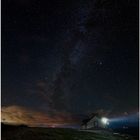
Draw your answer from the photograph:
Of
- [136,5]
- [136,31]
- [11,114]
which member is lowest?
[11,114]

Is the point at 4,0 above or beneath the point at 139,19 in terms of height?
above

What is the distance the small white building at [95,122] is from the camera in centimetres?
4487

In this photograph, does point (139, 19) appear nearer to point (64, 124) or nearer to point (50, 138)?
point (50, 138)

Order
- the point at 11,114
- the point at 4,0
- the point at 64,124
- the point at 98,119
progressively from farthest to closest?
the point at 64,124
the point at 98,119
the point at 11,114
the point at 4,0

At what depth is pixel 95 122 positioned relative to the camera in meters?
45.3

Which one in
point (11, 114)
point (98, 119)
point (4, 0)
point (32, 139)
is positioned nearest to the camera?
point (32, 139)

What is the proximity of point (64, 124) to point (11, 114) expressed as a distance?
2111 centimetres

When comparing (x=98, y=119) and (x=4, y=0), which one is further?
(x=98, y=119)

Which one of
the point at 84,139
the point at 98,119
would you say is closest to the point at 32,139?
the point at 84,139

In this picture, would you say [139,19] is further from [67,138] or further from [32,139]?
[32,139]

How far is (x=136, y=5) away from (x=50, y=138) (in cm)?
1148

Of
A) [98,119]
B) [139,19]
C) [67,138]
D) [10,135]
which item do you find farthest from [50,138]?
[98,119]

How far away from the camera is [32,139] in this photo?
1572cm

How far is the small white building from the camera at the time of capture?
44.9m
